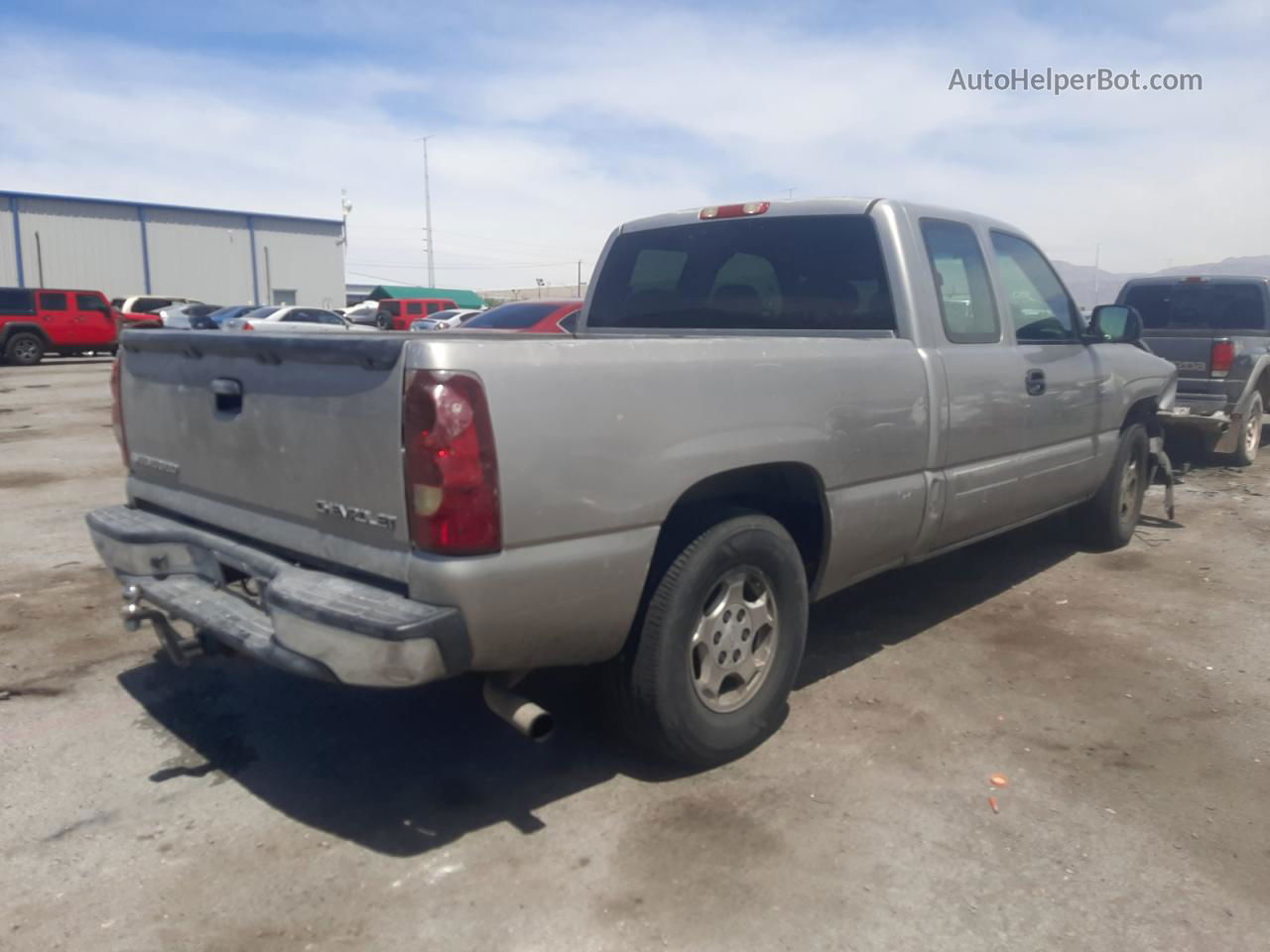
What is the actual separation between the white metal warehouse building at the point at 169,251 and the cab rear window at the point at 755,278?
44450 mm

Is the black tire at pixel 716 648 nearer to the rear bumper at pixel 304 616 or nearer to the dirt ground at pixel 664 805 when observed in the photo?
the dirt ground at pixel 664 805

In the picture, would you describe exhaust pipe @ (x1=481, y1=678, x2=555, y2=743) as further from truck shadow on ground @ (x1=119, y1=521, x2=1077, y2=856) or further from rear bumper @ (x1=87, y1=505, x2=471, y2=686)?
truck shadow on ground @ (x1=119, y1=521, x2=1077, y2=856)

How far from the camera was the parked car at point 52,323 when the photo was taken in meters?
24.7

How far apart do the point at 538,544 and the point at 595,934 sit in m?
1.03

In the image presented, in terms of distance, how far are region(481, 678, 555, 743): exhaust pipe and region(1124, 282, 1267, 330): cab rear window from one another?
9.15 meters

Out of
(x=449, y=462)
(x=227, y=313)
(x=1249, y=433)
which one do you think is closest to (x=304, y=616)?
(x=449, y=462)

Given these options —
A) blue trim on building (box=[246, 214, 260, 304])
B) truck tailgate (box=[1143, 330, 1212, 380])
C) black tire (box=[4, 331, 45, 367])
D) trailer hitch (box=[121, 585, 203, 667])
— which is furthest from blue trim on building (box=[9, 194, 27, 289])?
trailer hitch (box=[121, 585, 203, 667])

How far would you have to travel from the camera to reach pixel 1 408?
14938mm

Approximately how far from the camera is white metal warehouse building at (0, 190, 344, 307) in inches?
1652

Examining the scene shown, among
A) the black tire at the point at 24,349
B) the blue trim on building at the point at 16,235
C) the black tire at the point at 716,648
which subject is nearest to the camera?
the black tire at the point at 716,648

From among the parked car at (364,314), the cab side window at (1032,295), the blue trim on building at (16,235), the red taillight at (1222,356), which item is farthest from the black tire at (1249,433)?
the blue trim on building at (16,235)

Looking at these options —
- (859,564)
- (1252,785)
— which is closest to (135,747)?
(859,564)

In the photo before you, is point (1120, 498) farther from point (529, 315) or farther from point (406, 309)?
point (406, 309)

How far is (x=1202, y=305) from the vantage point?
10.2m
